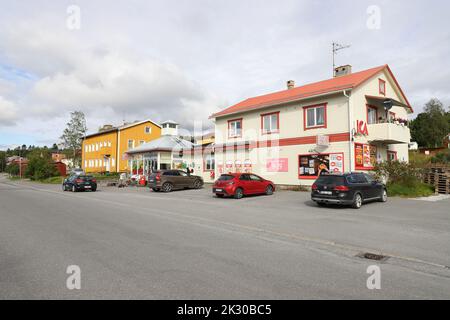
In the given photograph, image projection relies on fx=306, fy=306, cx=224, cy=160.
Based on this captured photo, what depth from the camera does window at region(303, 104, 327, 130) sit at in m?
20.7

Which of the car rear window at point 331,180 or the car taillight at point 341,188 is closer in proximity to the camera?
the car taillight at point 341,188

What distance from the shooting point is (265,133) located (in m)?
24.0

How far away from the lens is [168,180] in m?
22.8

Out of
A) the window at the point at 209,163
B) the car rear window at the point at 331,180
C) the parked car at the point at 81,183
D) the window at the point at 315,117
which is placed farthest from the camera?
the window at the point at 209,163

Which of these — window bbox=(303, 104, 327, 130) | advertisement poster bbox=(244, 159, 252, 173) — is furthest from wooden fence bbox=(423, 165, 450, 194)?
advertisement poster bbox=(244, 159, 252, 173)

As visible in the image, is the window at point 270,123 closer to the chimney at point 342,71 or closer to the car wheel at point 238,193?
the chimney at point 342,71

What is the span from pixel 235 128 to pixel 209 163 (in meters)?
4.21

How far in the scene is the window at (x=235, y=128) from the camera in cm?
2642

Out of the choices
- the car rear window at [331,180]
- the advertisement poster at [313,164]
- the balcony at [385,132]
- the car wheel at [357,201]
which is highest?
the balcony at [385,132]

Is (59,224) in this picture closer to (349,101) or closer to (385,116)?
(349,101)

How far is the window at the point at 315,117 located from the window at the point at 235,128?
6428 mm

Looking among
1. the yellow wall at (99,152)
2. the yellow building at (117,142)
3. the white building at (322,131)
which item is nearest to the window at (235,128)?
the white building at (322,131)

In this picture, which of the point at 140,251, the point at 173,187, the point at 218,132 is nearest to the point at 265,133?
the point at 218,132
